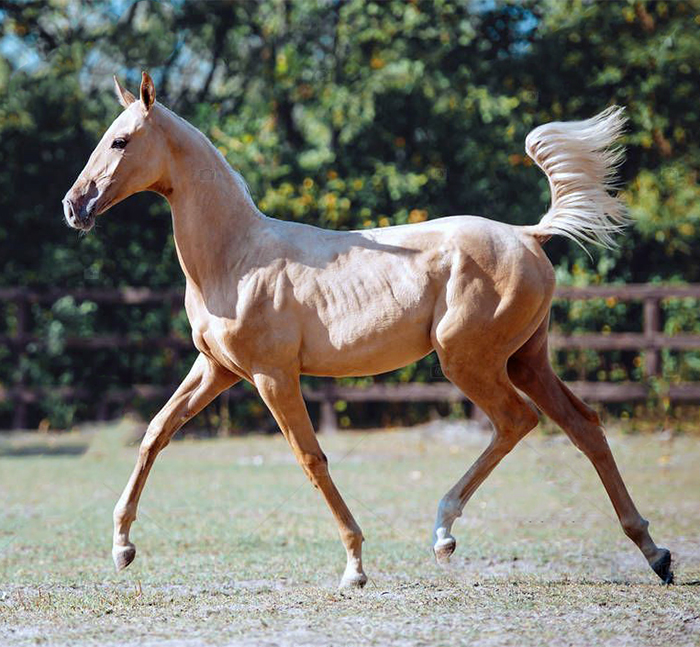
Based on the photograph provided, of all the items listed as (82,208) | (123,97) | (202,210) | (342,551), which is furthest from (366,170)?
(82,208)

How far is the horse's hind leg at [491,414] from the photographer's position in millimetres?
5527

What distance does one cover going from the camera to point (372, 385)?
14836 millimetres

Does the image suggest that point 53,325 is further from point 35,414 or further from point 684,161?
point 684,161

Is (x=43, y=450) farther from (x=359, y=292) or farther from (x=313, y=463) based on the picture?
(x=359, y=292)

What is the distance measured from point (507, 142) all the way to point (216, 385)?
33.1ft

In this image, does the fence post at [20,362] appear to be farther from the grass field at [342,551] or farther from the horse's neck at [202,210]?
the horse's neck at [202,210]

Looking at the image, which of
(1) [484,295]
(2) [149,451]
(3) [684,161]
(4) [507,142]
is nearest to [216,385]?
(2) [149,451]

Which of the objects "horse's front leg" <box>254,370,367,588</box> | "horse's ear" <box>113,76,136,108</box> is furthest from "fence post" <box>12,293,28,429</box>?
"horse's front leg" <box>254,370,367,588</box>

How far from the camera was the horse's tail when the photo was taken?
5.69 m

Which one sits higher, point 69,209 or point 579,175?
point 579,175

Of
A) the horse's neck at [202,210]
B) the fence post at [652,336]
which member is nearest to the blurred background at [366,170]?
the fence post at [652,336]

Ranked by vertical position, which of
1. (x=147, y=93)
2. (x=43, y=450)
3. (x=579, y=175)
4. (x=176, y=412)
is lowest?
(x=43, y=450)

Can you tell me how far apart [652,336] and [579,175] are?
28.7 ft

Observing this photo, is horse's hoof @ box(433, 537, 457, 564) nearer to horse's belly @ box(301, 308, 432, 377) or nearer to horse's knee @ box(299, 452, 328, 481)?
horse's knee @ box(299, 452, 328, 481)
